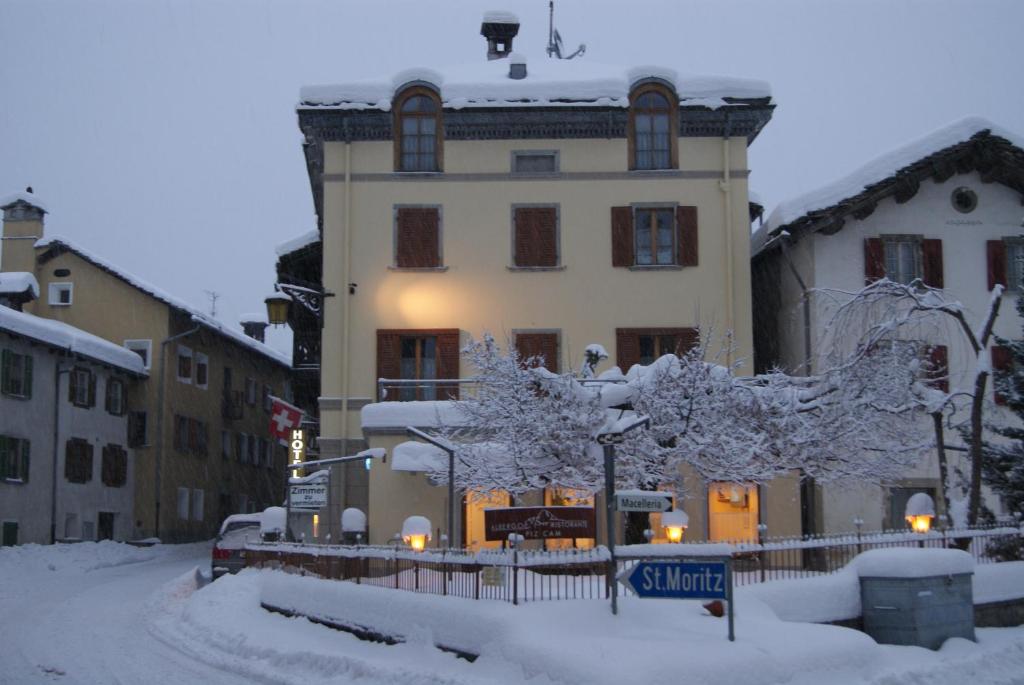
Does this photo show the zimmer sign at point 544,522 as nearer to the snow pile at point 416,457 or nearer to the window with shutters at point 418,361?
the snow pile at point 416,457

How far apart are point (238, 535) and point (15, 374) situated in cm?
1136

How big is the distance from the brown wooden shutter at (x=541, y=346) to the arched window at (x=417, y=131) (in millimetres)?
4859

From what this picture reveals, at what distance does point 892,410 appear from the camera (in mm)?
23672

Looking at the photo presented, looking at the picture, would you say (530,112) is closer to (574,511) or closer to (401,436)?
(401,436)

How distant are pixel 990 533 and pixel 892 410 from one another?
4.57 metres

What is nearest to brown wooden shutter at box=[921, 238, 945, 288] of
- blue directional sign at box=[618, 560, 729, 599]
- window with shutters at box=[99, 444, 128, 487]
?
blue directional sign at box=[618, 560, 729, 599]

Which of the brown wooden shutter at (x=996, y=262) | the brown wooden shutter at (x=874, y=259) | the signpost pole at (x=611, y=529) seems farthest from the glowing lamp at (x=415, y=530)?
the brown wooden shutter at (x=996, y=262)

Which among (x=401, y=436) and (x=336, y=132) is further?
(x=336, y=132)

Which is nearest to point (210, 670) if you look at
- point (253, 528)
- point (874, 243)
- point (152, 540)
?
point (253, 528)

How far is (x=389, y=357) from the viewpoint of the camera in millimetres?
29734

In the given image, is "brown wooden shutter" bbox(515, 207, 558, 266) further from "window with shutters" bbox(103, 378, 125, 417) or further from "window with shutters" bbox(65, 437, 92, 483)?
"window with shutters" bbox(103, 378, 125, 417)

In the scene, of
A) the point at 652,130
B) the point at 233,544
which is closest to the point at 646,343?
the point at 652,130

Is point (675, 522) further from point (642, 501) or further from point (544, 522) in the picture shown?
point (642, 501)

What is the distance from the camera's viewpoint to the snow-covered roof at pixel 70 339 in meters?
35.4
